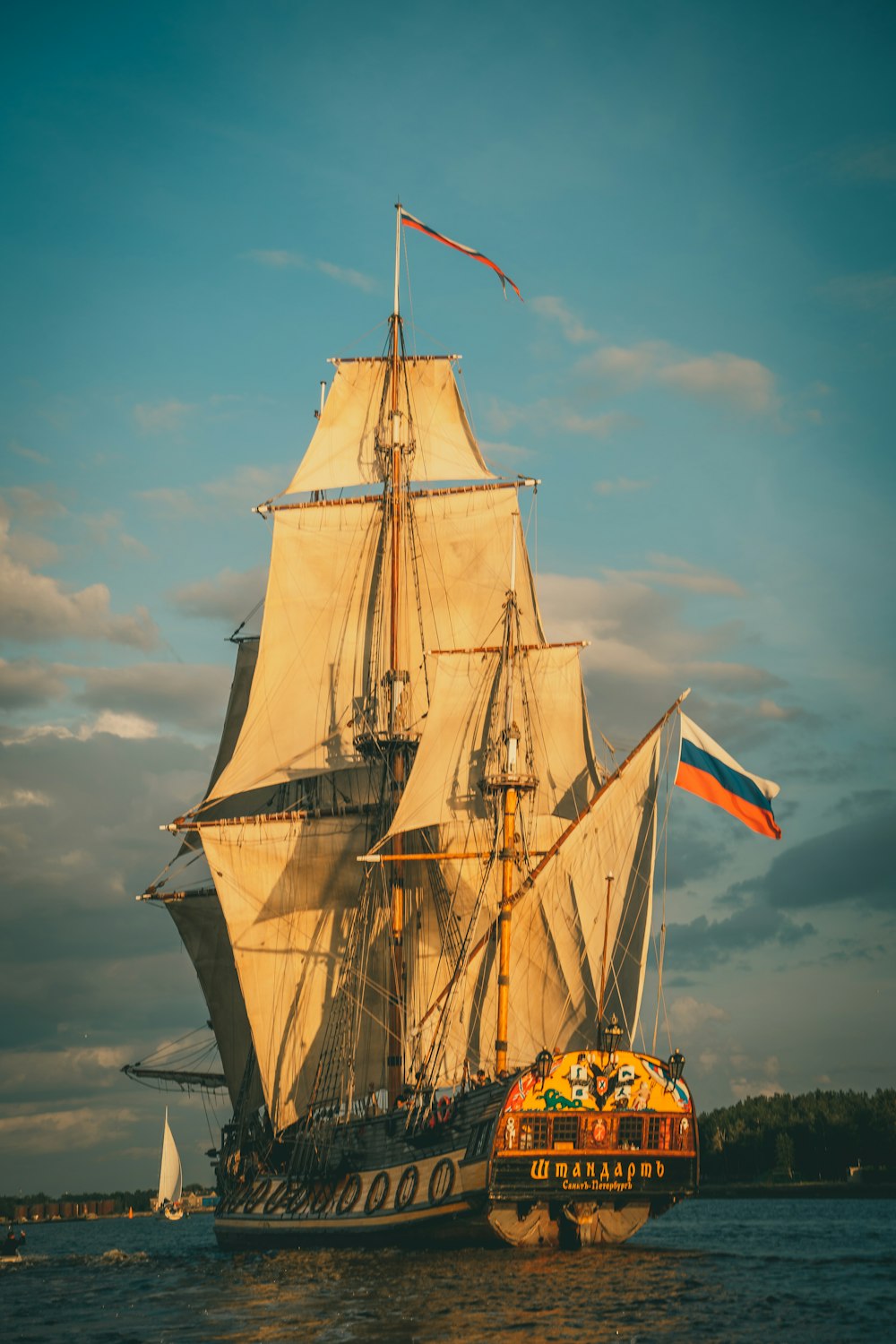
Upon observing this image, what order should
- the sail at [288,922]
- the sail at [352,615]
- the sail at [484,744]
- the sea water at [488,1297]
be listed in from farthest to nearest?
the sail at [352,615]
the sail at [288,922]
the sail at [484,744]
the sea water at [488,1297]

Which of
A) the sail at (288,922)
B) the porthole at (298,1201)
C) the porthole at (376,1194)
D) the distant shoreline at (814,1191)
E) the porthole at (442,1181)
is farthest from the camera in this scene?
the distant shoreline at (814,1191)

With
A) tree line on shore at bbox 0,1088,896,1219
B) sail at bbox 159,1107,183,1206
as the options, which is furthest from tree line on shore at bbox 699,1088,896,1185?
sail at bbox 159,1107,183,1206

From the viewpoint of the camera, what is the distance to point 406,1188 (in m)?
52.9

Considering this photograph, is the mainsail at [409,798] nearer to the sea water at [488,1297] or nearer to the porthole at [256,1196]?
the porthole at [256,1196]

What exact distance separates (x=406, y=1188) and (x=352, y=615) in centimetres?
3175

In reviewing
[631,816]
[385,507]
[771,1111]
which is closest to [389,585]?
[385,507]

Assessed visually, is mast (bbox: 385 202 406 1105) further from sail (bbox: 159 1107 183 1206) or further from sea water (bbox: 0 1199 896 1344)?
sail (bbox: 159 1107 183 1206)

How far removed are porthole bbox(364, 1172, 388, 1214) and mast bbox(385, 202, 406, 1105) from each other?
29.6 ft

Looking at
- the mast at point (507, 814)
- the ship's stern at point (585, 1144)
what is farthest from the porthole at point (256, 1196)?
the ship's stern at point (585, 1144)

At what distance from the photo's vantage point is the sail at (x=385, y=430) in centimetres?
7838

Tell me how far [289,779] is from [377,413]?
20944 millimetres

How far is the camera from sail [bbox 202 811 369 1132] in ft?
224

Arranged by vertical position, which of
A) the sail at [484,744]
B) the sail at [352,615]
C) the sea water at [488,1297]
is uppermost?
the sail at [352,615]

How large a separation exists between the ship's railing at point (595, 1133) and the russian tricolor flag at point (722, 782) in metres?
12.1
